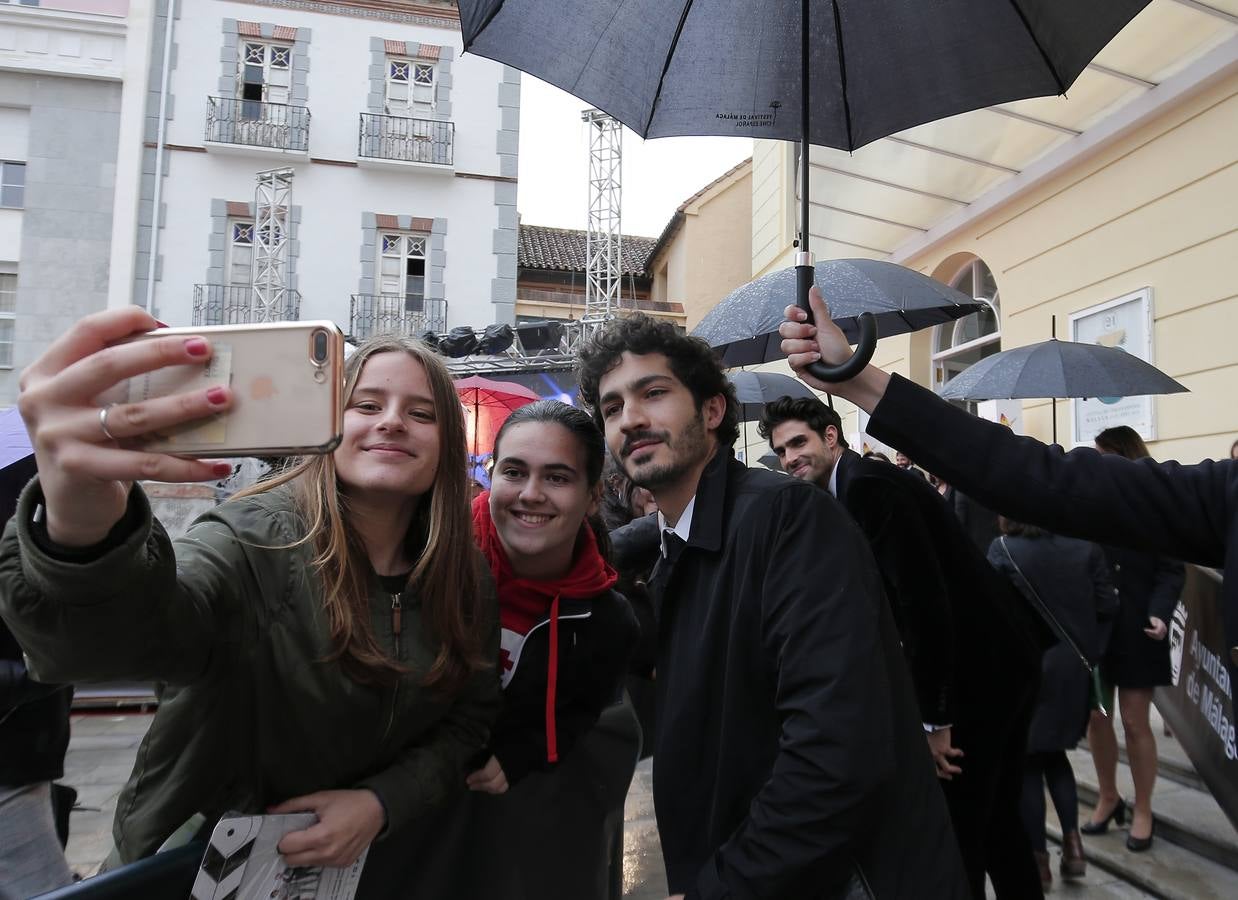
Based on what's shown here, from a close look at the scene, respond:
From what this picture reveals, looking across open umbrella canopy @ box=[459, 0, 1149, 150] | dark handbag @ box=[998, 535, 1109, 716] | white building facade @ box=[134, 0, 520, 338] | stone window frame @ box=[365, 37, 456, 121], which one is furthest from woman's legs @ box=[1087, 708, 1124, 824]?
stone window frame @ box=[365, 37, 456, 121]

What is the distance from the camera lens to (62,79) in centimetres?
1492

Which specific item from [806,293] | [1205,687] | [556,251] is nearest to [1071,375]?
[1205,687]

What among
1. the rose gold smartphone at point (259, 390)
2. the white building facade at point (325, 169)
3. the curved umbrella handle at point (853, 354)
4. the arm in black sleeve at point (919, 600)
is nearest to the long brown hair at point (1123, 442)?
the arm in black sleeve at point (919, 600)

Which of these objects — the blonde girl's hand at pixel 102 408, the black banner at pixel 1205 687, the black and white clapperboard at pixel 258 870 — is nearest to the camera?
the blonde girl's hand at pixel 102 408

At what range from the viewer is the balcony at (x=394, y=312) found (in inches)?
638

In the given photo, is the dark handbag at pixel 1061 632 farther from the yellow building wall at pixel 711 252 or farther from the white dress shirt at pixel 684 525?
the yellow building wall at pixel 711 252

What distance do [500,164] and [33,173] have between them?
879 cm

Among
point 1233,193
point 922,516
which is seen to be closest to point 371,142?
point 1233,193

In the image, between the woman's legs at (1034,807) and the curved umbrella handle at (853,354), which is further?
the woman's legs at (1034,807)

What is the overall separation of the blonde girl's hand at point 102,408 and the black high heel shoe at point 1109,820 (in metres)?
4.85

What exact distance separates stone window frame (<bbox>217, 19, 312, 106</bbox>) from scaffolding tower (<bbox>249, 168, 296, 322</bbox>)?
1.84 metres

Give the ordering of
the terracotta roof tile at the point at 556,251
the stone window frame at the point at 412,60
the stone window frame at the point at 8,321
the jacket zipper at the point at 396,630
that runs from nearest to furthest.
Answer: the jacket zipper at the point at 396,630, the stone window frame at the point at 8,321, the stone window frame at the point at 412,60, the terracotta roof tile at the point at 556,251

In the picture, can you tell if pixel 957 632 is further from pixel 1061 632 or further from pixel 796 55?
pixel 796 55

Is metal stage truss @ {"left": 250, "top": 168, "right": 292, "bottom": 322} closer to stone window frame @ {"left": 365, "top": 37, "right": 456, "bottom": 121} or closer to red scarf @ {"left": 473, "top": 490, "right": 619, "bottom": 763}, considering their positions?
stone window frame @ {"left": 365, "top": 37, "right": 456, "bottom": 121}
